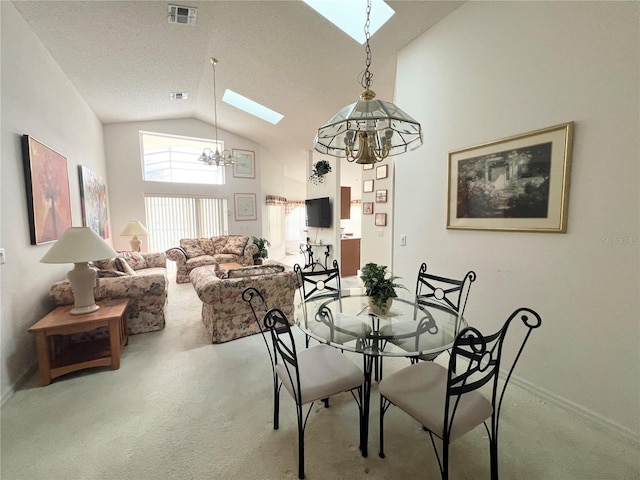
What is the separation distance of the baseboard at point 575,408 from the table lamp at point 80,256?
3.53 metres

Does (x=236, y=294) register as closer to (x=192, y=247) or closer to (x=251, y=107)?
(x=192, y=247)

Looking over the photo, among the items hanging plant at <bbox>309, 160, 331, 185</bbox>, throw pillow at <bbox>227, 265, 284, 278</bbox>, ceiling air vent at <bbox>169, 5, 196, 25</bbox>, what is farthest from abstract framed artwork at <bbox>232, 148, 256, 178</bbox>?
throw pillow at <bbox>227, 265, 284, 278</bbox>

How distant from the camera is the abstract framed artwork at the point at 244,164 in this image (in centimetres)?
716

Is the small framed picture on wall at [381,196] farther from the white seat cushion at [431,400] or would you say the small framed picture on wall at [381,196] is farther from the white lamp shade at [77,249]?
the white lamp shade at [77,249]

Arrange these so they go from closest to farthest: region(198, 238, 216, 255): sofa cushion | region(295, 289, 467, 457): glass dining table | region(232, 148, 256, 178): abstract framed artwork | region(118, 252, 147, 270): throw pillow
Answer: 1. region(295, 289, 467, 457): glass dining table
2. region(118, 252, 147, 270): throw pillow
3. region(198, 238, 216, 255): sofa cushion
4. region(232, 148, 256, 178): abstract framed artwork

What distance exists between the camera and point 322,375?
5.10 ft

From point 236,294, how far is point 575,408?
9.31ft

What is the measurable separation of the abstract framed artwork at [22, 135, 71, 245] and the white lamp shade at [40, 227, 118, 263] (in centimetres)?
52

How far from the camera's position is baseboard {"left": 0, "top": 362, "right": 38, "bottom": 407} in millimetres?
1948

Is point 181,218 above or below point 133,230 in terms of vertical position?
above

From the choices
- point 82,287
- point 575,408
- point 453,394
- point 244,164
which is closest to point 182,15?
point 82,287

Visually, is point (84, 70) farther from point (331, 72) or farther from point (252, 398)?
point (252, 398)

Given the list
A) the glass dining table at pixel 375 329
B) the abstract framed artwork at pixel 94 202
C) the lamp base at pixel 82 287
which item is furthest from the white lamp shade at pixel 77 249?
the glass dining table at pixel 375 329

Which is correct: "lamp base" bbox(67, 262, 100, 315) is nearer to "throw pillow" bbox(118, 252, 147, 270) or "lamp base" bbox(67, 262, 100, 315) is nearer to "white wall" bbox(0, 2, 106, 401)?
"white wall" bbox(0, 2, 106, 401)
